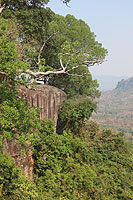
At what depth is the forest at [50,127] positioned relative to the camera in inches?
237

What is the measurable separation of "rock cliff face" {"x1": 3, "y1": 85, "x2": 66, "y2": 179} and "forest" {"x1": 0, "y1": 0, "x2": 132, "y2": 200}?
13.6 inches

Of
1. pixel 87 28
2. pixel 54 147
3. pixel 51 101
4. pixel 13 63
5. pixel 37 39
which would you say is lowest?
pixel 54 147

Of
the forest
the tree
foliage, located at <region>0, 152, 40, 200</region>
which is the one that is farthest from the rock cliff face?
the tree

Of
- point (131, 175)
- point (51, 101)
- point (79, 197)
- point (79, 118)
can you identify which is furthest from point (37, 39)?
point (131, 175)

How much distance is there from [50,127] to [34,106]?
1.37 meters

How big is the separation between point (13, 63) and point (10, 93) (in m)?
1.02

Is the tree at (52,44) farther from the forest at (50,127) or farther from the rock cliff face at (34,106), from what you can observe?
the rock cliff face at (34,106)

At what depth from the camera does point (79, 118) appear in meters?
11.9

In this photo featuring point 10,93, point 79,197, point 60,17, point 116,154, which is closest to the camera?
point 10,93

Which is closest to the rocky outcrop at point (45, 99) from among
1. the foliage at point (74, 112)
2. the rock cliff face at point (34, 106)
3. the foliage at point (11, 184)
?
the rock cliff face at point (34, 106)

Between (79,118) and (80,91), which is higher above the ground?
(80,91)

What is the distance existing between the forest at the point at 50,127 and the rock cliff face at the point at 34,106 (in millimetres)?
345

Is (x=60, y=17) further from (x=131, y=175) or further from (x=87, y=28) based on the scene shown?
(x=131, y=175)

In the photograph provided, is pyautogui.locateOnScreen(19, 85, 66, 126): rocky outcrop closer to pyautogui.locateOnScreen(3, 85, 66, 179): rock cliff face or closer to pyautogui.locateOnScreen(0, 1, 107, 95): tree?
pyautogui.locateOnScreen(3, 85, 66, 179): rock cliff face
